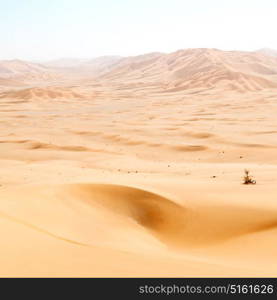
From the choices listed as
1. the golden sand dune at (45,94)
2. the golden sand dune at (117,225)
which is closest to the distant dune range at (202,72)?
the golden sand dune at (45,94)

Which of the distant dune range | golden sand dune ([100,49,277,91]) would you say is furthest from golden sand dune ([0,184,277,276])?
golden sand dune ([100,49,277,91])

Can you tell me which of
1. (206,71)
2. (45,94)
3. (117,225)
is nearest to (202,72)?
(206,71)

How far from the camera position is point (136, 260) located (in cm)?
299

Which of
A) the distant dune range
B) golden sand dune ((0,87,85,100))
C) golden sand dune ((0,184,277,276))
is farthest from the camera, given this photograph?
the distant dune range

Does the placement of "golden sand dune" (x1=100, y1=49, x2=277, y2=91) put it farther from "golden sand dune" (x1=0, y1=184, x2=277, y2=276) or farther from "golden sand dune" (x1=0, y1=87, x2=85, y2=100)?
"golden sand dune" (x1=0, y1=184, x2=277, y2=276)

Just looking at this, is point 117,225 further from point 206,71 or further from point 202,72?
point 206,71

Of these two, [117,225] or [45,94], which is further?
[45,94]

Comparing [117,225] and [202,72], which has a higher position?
[202,72]

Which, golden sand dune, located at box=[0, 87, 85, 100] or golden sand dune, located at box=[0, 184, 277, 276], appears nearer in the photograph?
golden sand dune, located at box=[0, 184, 277, 276]

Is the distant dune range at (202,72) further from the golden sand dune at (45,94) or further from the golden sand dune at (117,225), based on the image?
the golden sand dune at (117,225)

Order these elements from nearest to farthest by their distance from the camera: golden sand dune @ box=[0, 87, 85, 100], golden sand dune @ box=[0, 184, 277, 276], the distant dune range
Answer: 1. golden sand dune @ box=[0, 184, 277, 276]
2. golden sand dune @ box=[0, 87, 85, 100]
3. the distant dune range
